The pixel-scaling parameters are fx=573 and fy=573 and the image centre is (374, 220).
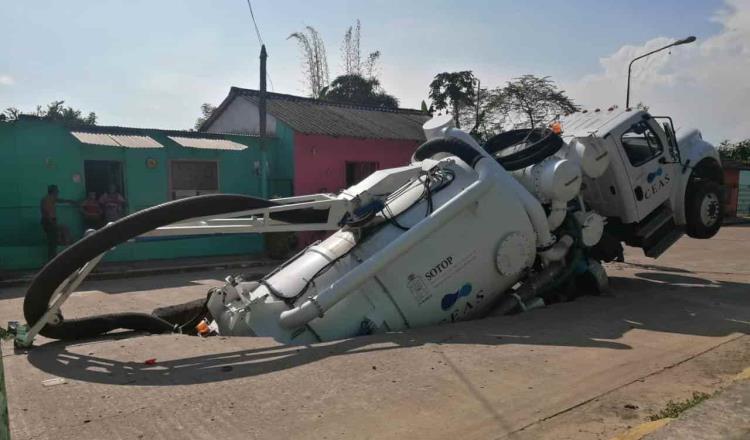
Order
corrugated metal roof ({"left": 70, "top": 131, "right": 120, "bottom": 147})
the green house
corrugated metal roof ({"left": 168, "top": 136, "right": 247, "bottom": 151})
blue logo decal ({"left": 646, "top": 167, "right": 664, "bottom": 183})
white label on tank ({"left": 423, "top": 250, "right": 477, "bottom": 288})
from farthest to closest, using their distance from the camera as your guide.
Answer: corrugated metal roof ({"left": 168, "top": 136, "right": 247, "bottom": 151}) → corrugated metal roof ({"left": 70, "top": 131, "right": 120, "bottom": 147}) → the green house → blue logo decal ({"left": 646, "top": 167, "right": 664, "bottom": 183}) → white label on tank ({"left": 423, "top": 250, "right": 477, "bottom": 288})

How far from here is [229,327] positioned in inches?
238

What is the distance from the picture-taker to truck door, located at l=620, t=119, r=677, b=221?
317 inches

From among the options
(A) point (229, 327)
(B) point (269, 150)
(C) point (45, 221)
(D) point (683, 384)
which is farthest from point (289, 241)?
(D) point (683, 384)

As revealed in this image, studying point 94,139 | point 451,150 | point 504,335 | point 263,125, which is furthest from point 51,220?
point 504,335

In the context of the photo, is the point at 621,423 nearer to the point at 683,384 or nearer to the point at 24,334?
the point at 683,384

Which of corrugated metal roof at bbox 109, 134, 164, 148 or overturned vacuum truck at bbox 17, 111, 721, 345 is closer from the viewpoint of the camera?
overturned vacuum truck at bbox 17, 111, 721, 345

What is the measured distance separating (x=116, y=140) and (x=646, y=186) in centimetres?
1135

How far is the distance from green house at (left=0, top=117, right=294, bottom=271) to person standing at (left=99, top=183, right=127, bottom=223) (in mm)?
348

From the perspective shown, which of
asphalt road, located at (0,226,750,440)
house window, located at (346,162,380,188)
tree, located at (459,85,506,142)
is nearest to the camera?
asphalt road, located at (0,226,750,440)

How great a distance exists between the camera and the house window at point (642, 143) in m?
8.27

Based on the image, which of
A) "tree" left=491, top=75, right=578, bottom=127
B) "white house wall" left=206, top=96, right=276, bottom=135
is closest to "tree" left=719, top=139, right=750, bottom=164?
"tree" left=491, top=75, right=578, bottom=127

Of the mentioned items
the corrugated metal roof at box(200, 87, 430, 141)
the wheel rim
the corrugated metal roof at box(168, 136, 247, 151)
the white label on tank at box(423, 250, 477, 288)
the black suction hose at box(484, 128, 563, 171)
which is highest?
the corrugated metal roof at box(200, 87, 430, 141)

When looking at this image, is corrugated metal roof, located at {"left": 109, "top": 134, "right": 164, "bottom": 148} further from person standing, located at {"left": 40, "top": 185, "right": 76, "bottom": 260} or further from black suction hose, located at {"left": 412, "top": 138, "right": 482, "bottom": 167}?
black suction hose, located at {"left": 412, "top": 138, "right": 482, "bottom": 167}

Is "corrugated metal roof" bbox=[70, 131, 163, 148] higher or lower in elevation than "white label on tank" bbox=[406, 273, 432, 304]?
higher
